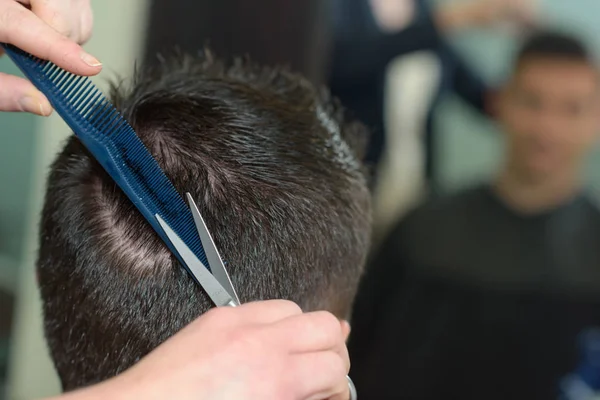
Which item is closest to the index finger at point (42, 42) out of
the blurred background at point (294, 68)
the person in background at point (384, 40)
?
the blurred background at point (294, 68)

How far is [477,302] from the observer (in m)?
1.65

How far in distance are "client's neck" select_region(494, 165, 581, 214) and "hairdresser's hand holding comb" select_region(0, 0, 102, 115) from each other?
131cm

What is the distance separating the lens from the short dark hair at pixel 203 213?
1.95 feet

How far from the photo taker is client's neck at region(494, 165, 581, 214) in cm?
161

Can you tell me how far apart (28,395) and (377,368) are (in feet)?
3.09

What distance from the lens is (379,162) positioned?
5.33ft

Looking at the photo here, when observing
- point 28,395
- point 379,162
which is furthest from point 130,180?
point 28,395

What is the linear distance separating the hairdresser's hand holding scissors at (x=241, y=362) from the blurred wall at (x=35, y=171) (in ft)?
3.52

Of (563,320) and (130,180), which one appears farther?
(563,320)

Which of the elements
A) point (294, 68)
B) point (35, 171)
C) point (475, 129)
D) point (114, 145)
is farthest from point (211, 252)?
point (475, 129)

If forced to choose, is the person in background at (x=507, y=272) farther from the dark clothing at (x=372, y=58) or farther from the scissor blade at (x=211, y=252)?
the scissor blade at (x=211, y=252)

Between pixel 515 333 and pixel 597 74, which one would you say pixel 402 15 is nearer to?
pixel 597 74

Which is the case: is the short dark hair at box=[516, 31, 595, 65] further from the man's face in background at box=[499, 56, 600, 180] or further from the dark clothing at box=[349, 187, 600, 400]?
the dark clothing at box=[349, 187, 600, 400]

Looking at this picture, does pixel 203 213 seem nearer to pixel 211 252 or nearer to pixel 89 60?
pixel 211 252
